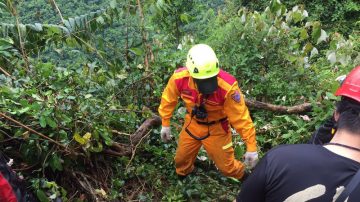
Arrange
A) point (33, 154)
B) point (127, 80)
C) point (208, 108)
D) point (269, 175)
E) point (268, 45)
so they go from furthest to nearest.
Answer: point (268, 45) → point (127, 80) → point (208, 108) → point (33, 154) → point (269, 175)

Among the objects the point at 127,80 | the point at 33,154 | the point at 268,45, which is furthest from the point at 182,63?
the point at 33,154

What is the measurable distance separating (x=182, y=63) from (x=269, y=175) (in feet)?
12.9

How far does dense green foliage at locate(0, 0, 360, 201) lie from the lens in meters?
3.32

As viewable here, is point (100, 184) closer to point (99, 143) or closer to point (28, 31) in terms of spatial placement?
point (99, 143)

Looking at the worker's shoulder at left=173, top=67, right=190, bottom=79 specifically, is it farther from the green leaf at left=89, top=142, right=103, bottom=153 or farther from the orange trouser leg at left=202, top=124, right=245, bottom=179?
the green leaf at left=89, top=142, right=103, bottom=153

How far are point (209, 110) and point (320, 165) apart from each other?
223 cm

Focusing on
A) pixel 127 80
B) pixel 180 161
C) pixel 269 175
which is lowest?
pixel 180 161

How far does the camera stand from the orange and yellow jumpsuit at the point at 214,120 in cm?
343

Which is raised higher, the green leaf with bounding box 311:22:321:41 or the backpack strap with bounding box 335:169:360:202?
the backpack strap with bounding box 335:169:360:202

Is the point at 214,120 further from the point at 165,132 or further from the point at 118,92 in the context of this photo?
the point at 118,92

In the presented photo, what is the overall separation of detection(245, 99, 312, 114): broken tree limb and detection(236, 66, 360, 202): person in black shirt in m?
3.51

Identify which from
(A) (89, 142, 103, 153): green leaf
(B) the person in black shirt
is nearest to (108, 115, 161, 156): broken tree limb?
(A) (89, 142, 103, 153): green leaf

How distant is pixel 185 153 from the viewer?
3973 millimetres

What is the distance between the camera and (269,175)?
1478mm
